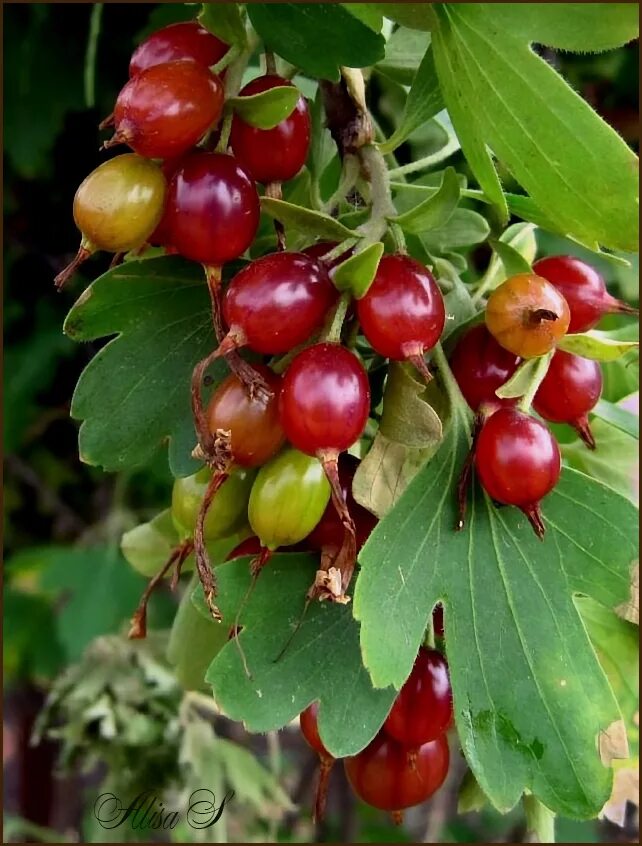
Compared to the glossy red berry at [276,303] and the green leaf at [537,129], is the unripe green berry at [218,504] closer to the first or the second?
the glossy red berry at [276,303]

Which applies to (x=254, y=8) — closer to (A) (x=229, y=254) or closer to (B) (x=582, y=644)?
(A) (x=229, y=254)

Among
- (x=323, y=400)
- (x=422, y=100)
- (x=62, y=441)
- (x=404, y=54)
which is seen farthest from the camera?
(x=62, y=441)

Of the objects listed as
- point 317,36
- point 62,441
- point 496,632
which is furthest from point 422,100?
point 62,441

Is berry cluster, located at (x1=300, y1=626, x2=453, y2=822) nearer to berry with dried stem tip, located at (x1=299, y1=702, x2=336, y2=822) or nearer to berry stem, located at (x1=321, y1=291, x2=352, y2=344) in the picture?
berry with dried stem tip, located at (x1=299, y1=702, x2=336, y2=822)

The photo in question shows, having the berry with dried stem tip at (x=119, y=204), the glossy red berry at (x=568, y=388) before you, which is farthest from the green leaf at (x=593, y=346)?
the berry with dried stem tip at (x=119, y=204)

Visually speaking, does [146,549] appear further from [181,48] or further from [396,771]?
[181,48]

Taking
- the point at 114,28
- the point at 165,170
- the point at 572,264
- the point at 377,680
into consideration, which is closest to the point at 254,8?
the point at 165,170

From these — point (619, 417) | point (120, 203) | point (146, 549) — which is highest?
point (120, 203)
